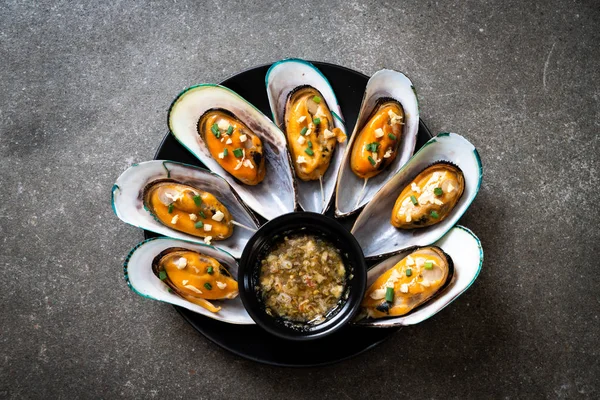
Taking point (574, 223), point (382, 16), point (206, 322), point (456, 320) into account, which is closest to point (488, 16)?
point (382, 16)

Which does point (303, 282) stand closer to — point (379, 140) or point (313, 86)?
point (379, 140)

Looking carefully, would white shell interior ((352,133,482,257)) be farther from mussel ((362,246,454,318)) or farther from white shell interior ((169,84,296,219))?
white shell interior ((169,84,296,219))

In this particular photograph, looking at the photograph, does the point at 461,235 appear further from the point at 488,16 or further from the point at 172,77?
the point at 172,77

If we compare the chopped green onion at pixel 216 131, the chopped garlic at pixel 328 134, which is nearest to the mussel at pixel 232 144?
the chopped green onion at pixel 216 131

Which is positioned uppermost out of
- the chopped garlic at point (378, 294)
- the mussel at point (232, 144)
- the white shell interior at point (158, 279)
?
the mussel at point (232, 144)

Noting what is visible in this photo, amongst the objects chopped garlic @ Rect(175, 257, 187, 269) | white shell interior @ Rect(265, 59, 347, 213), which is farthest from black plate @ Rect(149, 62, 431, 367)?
chopped garlic @ Rect(175, 257, 187, 269)

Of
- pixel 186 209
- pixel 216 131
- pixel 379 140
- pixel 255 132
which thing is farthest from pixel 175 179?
pixel 379 140

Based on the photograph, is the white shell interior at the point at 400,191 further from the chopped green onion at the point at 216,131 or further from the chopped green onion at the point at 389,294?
the chopped green onion at the point at 216,131
